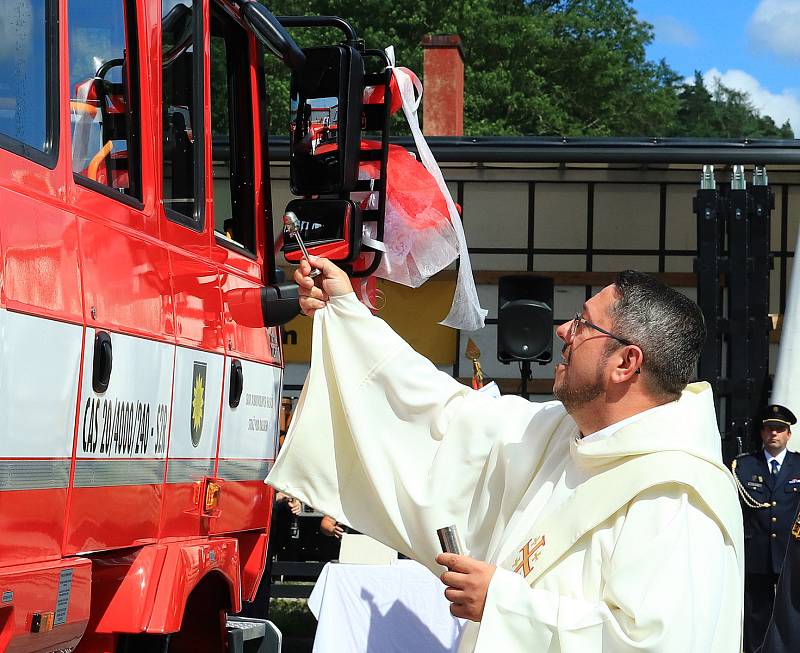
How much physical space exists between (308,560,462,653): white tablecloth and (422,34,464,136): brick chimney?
476 inches

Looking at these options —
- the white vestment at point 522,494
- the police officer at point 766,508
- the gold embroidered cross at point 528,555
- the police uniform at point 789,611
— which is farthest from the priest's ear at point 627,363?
the police officer at point 766,508

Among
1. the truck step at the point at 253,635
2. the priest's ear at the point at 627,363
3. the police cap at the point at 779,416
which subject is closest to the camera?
the priest's ear at the point at 627,363

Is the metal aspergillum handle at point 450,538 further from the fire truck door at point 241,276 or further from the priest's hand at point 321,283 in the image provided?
the fire truck door at point 241,276

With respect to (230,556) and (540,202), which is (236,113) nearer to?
(230,556)

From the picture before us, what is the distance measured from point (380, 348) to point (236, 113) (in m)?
1.35

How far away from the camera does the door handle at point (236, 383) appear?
4.11 m

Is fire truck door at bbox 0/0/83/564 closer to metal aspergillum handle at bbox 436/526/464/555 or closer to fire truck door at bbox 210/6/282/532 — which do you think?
metal aspergillum handle at bbox 436/526/464/555

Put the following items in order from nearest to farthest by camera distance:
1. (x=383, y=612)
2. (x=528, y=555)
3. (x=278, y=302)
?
(x=528, y=555) < (x=278, y=302) < (x=383, y=612)

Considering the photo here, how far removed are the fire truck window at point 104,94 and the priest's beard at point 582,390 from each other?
4.41 feet

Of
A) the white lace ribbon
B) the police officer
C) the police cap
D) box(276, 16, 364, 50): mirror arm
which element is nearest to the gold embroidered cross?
the white lace ribbon

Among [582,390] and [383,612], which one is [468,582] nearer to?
[582,390]

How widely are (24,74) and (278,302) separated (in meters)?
1.77

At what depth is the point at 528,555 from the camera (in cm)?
307

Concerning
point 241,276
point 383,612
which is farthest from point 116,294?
point 383,612
